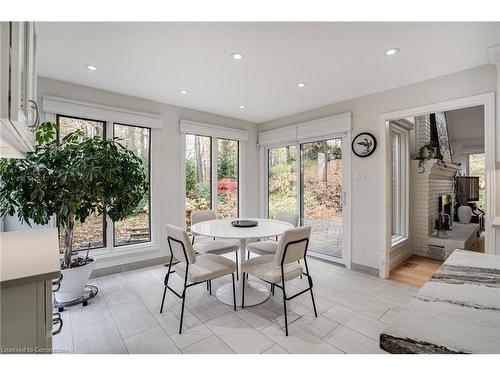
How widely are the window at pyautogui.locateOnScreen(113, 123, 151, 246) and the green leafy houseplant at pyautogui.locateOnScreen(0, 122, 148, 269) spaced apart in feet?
2.76

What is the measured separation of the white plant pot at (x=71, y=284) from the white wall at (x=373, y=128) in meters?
3.28

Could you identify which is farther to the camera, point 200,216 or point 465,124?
point 465,124

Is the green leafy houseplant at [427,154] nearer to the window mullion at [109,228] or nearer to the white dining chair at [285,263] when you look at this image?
the white dining chair at [285,263]

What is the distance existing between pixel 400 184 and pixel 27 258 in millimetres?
4480

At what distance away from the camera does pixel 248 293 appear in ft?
8.33

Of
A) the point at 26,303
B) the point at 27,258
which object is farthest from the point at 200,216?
the point at 26,303

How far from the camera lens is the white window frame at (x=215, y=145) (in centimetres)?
366

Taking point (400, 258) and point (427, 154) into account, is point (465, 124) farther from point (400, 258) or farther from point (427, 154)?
point (400, 258)

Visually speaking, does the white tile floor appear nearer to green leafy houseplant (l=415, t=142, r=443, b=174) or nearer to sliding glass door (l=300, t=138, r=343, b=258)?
sliding glass door (l=300, t=138, r=343, b=258)

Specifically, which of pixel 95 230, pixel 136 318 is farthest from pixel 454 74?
pixel 95 230
